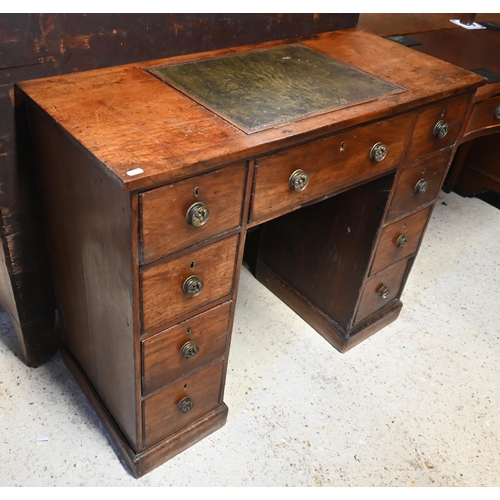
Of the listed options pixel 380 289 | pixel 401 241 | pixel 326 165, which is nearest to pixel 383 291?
pixel 380 289

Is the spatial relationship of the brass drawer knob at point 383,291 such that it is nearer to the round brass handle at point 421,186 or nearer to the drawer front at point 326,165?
the round brass handle at point 421,186

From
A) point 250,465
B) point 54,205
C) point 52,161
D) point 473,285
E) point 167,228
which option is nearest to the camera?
point 167,228

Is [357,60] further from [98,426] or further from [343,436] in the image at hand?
[98,426]

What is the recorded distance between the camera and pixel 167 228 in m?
1.04

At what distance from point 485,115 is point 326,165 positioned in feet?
2.68

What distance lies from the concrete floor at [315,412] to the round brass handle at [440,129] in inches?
30.9

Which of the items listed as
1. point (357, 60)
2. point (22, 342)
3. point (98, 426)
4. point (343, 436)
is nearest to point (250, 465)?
point (343, 436)

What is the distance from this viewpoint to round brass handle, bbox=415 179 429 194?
160 centimetres

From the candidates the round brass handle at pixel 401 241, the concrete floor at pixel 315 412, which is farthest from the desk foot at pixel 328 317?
the round brass handle at pixel 401 241

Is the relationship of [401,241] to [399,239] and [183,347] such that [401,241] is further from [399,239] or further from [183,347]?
[183,347]

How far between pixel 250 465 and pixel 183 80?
3.39 ft

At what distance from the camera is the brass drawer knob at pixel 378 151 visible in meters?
1.35

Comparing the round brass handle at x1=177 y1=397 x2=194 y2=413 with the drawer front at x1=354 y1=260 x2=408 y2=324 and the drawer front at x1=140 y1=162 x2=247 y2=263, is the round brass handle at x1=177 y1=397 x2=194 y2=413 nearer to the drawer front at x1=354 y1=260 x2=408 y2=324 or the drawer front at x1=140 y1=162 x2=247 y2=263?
the drawer front at x1=140 y1=162 x2=247 y2=263

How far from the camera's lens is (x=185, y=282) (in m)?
1.15
